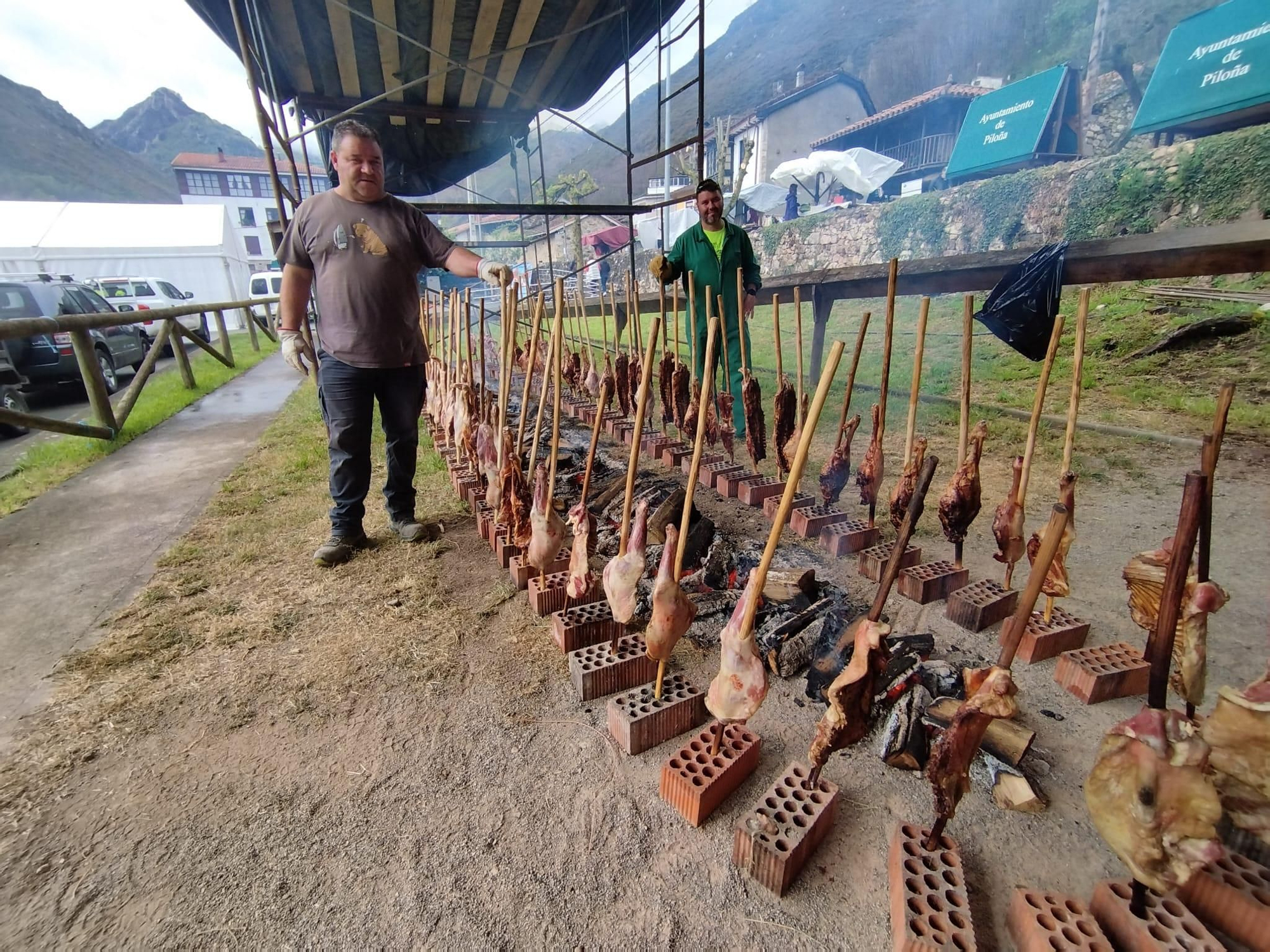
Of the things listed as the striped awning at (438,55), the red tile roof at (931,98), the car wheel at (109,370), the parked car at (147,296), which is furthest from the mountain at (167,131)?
the striped awning at (438,55)

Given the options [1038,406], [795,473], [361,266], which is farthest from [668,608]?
[361,266]

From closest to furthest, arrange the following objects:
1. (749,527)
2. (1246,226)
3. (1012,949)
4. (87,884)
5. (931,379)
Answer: (1012,949)
(87,884)
(1246,226)
(749,527)
(931,379)

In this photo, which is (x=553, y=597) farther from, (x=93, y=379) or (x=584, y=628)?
(x=93, y=379)

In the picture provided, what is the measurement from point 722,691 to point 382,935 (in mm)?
1196

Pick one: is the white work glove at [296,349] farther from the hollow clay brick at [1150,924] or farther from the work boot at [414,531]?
the hollow clay brick at [1150,924]

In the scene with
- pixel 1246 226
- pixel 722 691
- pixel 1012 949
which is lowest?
pixel 1012 949

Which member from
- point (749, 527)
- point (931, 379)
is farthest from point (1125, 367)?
point (749, 527)

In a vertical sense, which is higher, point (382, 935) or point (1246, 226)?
point (1246, 226)

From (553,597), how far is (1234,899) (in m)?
2.65

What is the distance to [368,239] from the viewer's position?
3418 mm

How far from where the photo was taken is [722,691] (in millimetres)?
1854

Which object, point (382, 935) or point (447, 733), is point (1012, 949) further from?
point (447, 733)

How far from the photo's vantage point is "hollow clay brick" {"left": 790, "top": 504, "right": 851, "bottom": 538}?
12.4 ft

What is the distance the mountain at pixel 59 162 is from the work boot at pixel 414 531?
9080cm
